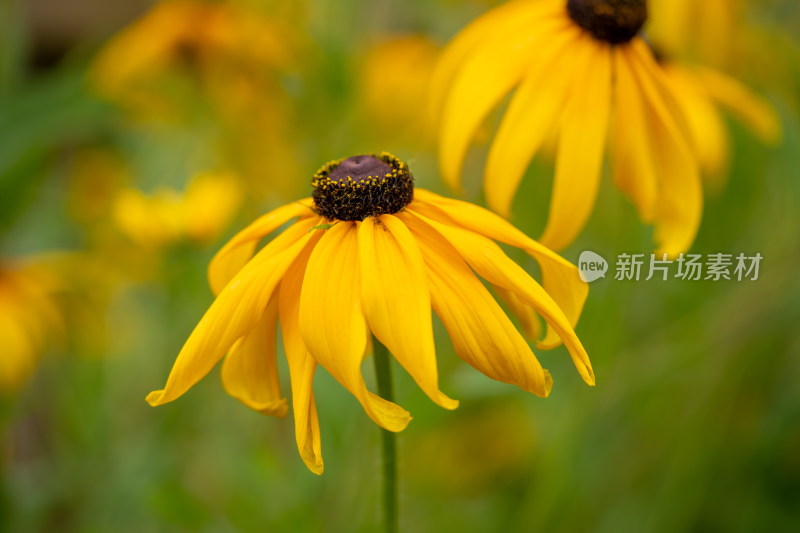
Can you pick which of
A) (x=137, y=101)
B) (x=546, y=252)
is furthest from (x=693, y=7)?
(x=137, y=101)

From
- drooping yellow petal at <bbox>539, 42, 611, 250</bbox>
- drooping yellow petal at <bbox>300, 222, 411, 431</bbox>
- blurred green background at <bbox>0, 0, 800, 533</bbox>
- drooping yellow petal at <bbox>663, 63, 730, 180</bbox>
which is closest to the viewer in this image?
drooping yellow petal at <bbox>300, 222, 411, 431</bbox>

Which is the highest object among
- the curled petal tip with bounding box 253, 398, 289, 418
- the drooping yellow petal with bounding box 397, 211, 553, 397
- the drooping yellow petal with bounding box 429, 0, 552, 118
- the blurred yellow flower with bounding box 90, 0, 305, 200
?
the blurred yellow flower with bounding box 90, 0, 305, 200

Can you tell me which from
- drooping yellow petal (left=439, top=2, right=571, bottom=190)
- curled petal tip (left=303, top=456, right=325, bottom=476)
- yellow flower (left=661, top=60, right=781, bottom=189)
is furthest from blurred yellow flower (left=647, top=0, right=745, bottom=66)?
curled petal tip (left=303, top=456, right=325, bottom=476)

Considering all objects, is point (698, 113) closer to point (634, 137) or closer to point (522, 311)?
point (634, 137)

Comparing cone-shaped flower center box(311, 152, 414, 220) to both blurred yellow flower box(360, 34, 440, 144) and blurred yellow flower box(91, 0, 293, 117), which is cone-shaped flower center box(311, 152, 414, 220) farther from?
blurred yellow flower box(360, 34, 440, 144)

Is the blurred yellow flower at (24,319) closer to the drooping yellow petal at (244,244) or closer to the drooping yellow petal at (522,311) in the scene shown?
the drooping yellow petal at (244,244)

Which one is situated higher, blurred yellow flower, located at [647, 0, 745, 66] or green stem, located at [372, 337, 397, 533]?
blurred yellow flower, located at [647, 0, 745, 66]
